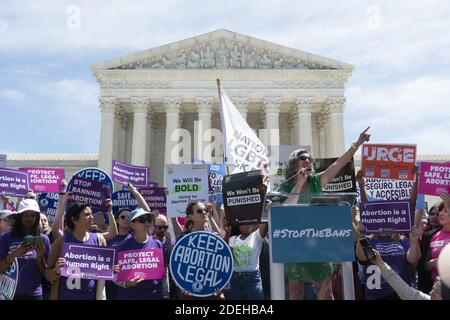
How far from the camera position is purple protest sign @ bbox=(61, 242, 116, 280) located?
575 cm

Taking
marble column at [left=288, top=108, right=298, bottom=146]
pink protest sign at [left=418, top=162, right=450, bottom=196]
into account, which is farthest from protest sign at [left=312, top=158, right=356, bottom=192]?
marble column at [left=288, top=108, right=298, bottom=146]

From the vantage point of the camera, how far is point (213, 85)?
4362cm

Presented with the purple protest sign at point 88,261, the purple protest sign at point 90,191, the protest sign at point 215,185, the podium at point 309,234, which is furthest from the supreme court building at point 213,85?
the podium at point 309,234

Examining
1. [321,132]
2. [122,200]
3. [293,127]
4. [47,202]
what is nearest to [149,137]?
[293,127]

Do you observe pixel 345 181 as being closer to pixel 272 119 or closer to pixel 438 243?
pixel 438 243

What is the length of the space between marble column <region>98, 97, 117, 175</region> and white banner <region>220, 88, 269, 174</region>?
3187 cm

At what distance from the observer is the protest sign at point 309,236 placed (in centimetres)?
385

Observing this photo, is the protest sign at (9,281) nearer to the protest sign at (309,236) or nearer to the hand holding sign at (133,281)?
the hand holding sign at (133,281)

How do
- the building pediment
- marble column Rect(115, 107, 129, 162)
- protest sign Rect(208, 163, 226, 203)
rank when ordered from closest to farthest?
1. protest sign Rect(208, 163, 226, 203)
2. the building pediment
3. marble column Rect(115, 107, 129, 162)

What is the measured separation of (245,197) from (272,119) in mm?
37018

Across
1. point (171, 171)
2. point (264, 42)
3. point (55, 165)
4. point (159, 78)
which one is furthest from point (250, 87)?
point (171, 171)

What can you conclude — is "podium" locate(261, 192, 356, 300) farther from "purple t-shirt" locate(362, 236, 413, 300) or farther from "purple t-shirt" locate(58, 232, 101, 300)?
"purple t-shirt" locate(362, 236, 413, 300)

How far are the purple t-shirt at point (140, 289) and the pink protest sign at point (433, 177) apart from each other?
6674 mm

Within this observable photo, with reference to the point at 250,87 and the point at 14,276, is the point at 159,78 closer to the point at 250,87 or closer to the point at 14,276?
the point at 250,87
